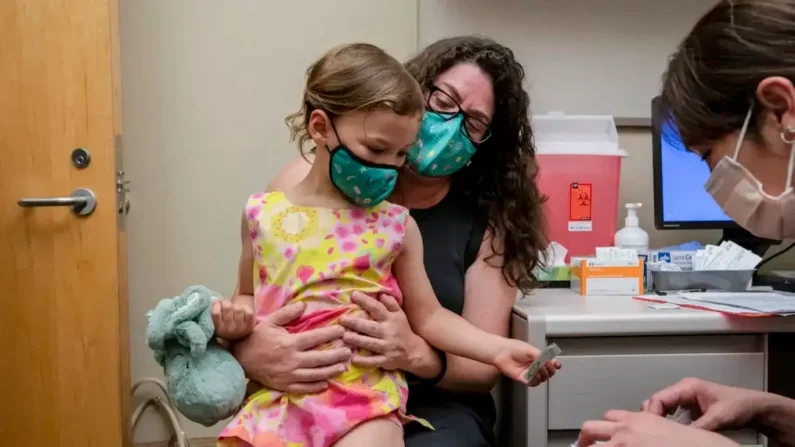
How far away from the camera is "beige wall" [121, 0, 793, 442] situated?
1.89 metres

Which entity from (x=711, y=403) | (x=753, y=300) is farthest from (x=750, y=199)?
(x=753, y=300)

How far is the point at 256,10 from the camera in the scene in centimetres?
192

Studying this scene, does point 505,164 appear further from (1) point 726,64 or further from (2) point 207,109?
(2) point 207,109

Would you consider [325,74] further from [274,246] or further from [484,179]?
[484,179]

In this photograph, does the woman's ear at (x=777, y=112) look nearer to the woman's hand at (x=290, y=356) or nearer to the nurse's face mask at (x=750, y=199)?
the nurse's face mask at (x=750, y=199)

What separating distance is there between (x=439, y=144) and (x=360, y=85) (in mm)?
291

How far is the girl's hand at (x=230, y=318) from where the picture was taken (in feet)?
3.32

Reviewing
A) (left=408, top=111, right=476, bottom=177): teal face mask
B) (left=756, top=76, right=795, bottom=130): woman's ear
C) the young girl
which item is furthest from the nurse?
(left=408, top=111, right=476, bottom=177): teal face mask

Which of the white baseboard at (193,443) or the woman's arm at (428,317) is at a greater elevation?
the woman's arm at (428,317)

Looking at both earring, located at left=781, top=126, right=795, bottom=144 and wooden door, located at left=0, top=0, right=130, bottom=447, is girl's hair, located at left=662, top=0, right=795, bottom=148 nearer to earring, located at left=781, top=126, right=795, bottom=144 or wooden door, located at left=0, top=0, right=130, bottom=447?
earring, located at left=781, top=126, right=795, bottom=144

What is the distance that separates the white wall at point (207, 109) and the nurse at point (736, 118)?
1155mm

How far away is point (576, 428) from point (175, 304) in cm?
76

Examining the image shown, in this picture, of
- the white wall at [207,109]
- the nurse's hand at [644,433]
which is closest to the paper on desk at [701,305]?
the nurse's hand at [644,433]

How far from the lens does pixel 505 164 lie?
1.47m
